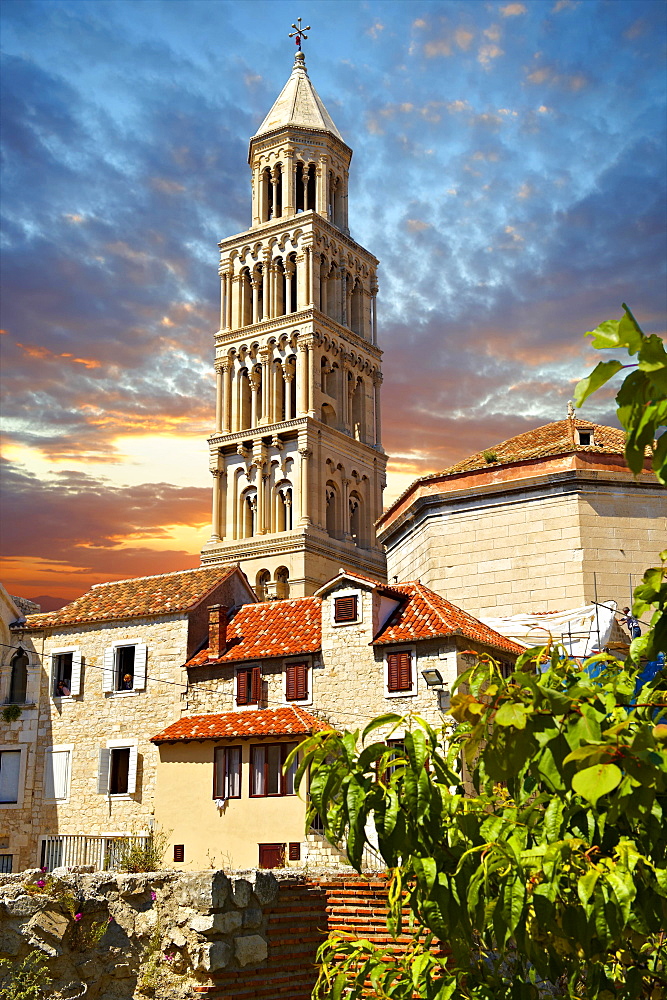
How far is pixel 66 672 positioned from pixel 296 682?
409 inches

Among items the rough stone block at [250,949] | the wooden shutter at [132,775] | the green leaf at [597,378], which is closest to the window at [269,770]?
the wooden shutter at [132,775]

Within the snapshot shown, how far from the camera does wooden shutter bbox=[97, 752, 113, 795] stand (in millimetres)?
31344

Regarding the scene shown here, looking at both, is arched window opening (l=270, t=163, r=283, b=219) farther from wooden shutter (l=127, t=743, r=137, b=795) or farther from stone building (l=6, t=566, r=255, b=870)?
wooden shutter (l=127, t=743, r=137, b=795)

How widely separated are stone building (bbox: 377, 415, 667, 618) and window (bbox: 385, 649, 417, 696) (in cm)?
366

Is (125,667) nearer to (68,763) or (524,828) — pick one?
(68,763)

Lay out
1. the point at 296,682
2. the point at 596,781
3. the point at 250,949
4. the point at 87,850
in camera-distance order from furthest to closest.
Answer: the point at 296,682 → the point at 87,850 → the point at 250,949 → the point at 596,781

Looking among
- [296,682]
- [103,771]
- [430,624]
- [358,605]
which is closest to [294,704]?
[296,682]

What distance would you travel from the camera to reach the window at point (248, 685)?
92.9 ft

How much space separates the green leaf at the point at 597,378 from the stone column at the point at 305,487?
54928 mm

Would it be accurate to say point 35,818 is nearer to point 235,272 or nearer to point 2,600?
point 2,600

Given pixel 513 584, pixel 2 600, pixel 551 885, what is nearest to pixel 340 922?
pixel 551 885

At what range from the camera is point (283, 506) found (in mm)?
61719

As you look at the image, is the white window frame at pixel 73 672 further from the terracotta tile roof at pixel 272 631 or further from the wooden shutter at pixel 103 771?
the terracotta tile roof at pixel 272 631

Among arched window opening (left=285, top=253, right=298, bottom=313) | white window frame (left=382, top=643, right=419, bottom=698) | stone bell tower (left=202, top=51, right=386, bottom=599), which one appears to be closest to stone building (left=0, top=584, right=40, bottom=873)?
white window frame (left=382, top=643, right=419, bottom=698)
